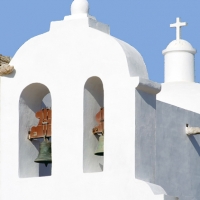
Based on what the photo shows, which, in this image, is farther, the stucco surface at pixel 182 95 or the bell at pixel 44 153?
the stucco surface at pixel 182 95

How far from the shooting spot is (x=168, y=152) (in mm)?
16453

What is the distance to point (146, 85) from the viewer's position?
15633 millimetres

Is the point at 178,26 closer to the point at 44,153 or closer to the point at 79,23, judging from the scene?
the point at 79,23

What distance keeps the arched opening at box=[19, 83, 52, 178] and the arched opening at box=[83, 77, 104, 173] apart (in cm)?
80

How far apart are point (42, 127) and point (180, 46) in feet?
11.7

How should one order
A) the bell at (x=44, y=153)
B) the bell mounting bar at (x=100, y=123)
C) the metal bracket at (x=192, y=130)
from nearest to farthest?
the bell mounting bar at (x=100, y=123) < the bell at (x=44, y=153) < the metal bracket at (x=192, y=130)

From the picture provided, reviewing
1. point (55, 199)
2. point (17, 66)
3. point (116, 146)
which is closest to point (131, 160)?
point (116, 146)

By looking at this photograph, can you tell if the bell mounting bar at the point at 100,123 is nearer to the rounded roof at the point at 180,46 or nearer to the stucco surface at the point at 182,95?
Result: the stucco surface at the point at 182,95

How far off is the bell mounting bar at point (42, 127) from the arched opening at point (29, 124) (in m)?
0.07

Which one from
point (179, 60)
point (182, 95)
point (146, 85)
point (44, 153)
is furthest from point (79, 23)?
point (179, 60)

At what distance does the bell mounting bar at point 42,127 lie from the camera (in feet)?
54.5

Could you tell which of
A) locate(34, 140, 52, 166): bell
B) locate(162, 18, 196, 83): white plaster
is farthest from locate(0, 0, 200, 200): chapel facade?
locate(162, 18, 196, 83): white plaster

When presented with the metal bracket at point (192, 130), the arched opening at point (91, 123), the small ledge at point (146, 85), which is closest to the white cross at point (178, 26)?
the metal bracket at point (192, 130)

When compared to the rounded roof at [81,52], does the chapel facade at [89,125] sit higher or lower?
lower
